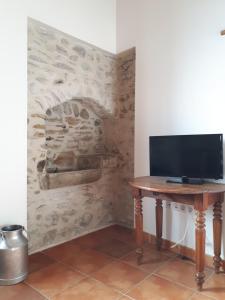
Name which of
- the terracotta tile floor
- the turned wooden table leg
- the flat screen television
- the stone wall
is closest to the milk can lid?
the stone wall

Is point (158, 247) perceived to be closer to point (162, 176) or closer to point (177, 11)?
point (162, 176)

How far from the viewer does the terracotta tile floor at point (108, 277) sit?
186 centimetres

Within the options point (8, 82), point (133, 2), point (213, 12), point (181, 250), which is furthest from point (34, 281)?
point (133, 2)

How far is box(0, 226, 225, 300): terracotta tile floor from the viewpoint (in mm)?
1864

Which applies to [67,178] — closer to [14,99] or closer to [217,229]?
[14,99]

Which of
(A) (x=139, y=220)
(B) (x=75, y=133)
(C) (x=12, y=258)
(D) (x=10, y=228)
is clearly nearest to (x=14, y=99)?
(B) (x=75, y=133)

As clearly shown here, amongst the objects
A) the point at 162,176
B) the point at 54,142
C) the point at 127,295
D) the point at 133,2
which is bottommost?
the point at 127,295

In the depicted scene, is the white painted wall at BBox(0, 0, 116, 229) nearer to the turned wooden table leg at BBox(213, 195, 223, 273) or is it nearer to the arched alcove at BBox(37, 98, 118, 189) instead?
the arched alcove at BBox(37, 98, 118, 189)

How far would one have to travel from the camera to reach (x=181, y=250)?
255 cm

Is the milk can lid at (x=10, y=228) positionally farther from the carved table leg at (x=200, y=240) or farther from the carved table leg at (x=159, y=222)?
the carved table leg at (x=200, y=240)

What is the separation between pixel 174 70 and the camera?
2.62 metres

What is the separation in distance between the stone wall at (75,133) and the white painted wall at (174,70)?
27 centimetres

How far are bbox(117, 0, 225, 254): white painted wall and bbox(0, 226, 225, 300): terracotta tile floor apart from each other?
1.28ft

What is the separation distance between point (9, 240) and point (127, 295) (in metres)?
1.11
